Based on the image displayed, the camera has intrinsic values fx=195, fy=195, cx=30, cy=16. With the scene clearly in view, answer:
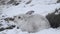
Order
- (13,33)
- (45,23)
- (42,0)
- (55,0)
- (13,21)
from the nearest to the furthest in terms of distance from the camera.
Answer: (13,33), (45,23), (13,21), (55,0), (42,0)

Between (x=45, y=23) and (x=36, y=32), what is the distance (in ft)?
1.98

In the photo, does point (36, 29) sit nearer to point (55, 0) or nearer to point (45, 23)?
point (45, 23)

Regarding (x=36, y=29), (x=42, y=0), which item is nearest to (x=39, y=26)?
(x=36, y=29)

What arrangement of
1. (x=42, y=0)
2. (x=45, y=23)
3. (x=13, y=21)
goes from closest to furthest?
1. (x=45, y=23)
2. (x=13, y=21)
3. (x=42, y=0)

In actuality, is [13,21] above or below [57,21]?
below

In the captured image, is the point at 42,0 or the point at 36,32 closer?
the point at 36,32

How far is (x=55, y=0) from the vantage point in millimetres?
10727

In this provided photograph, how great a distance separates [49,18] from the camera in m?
7.20

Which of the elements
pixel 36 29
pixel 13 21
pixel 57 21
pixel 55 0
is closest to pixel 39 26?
pixel 36 29

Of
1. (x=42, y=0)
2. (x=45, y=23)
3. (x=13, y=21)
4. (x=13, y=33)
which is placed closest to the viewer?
(x=13, y=33)

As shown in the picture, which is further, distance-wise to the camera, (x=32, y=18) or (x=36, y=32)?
(x=32, y=18)

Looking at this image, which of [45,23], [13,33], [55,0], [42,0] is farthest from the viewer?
[42,0]

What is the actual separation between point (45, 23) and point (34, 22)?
42 cm

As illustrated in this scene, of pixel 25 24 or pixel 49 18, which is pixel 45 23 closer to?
pixel 49 18
